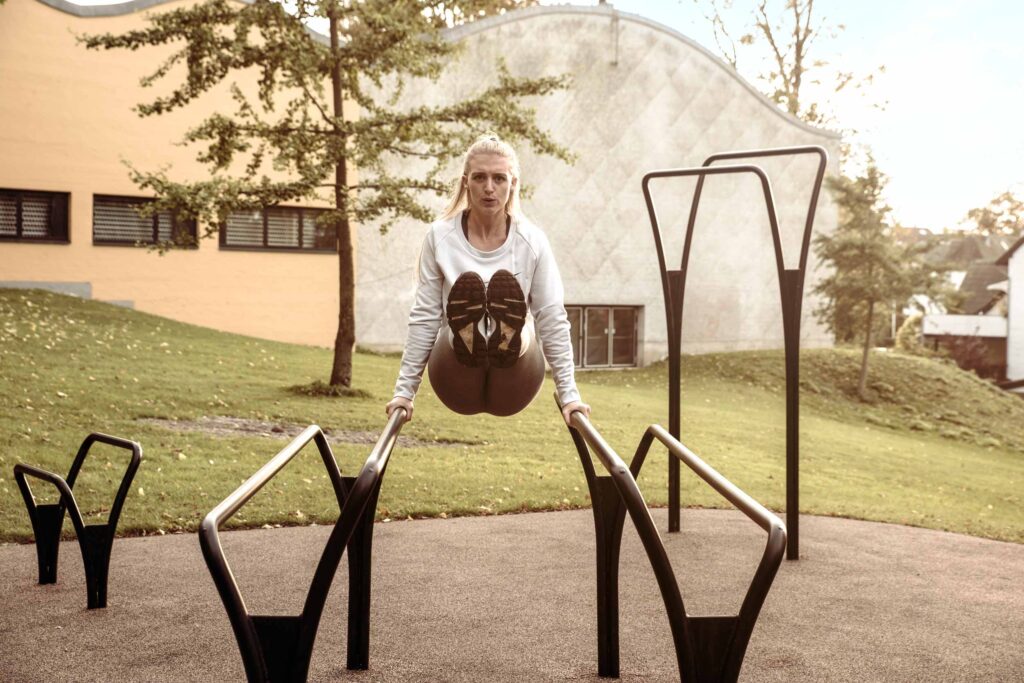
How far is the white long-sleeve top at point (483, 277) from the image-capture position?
4.82 meters

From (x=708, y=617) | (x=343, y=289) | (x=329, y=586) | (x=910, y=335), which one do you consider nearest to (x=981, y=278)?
(x=910, y=335)

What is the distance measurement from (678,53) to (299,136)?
16638 mm

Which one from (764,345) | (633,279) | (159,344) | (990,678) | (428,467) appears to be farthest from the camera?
(764,345)

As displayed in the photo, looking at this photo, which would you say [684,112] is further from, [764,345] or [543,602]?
[543,602]

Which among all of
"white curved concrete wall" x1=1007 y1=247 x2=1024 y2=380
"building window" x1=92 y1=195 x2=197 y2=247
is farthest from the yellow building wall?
"white curved concrete wall" x1=1007 y1=247 x2=1024 y2=380

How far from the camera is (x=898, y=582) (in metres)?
6.43

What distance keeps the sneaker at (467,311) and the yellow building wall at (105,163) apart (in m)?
17.3

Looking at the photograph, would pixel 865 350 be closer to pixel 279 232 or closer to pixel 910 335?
pixel 279 232

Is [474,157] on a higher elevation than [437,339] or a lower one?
higher

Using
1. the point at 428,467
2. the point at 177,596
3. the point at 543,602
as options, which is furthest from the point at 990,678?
the point at 428,467

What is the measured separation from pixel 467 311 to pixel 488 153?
0.79 meters

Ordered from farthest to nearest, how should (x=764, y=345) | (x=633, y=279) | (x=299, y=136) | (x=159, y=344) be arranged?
(x=764, y=345)
(x=633, y=279)
(x=159, y=344)
(x=299, y=136)

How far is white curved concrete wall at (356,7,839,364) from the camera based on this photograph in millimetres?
24531

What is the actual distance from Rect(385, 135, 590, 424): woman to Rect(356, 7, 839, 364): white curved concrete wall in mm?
18609
